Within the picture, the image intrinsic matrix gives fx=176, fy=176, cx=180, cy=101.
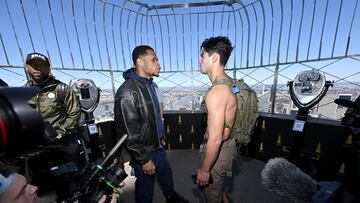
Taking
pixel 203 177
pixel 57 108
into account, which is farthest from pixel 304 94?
pixel 57 108

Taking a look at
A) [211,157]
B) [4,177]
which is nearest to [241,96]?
[211,157]

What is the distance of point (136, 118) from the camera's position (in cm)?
183

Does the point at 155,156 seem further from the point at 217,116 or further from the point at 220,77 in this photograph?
the point at 220,77

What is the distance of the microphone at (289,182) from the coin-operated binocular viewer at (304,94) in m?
2.42

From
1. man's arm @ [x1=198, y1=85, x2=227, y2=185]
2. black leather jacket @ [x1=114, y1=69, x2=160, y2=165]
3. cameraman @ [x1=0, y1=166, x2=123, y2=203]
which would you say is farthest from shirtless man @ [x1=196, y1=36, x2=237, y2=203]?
cameraman @ [x1=0, y1=166, x2=123, y2=203]

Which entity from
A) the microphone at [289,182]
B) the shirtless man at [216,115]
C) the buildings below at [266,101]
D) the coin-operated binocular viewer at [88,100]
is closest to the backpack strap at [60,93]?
the coin-operated binocular viewer at [88,100]

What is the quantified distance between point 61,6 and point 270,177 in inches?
164

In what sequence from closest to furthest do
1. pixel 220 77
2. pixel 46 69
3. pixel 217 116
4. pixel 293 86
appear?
pixel 217 116 → pixel 220 77 → pixel 46 69 → pixel 293 86

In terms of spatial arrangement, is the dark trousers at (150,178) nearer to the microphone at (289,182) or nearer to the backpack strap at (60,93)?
the backpack strap at (60,93)

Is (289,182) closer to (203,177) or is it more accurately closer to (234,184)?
(203,177)

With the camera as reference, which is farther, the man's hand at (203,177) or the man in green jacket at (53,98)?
the man in green jacket at (53,98)

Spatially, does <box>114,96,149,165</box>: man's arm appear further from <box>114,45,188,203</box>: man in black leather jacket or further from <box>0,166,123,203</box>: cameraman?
<box>0,166,123,203</box>: cameraman

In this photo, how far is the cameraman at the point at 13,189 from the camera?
0.61m

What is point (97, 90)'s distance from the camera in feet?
11.0
